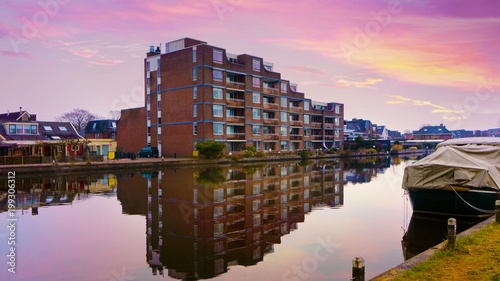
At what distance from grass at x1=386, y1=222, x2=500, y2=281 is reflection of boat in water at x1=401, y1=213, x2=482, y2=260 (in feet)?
5.67

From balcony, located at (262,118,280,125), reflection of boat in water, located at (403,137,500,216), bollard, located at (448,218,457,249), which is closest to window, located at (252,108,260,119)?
balcony, located at (262,118,280,125)

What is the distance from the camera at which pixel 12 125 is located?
2154 inches

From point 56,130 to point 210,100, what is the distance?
25.5 m

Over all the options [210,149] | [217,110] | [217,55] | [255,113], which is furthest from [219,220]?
[255,113]

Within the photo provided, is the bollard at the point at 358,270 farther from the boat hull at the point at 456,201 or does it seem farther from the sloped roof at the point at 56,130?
the sloped roof at the point at 56,130

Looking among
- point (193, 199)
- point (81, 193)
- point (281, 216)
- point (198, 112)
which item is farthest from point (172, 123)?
point (281, 216)

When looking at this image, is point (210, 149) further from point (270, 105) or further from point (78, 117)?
point (78, 117)

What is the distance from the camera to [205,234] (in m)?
14.1

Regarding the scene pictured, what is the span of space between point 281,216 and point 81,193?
1472cm

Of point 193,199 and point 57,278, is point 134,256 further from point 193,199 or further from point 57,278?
point 193,199

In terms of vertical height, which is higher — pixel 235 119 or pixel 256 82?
pixel 256 82

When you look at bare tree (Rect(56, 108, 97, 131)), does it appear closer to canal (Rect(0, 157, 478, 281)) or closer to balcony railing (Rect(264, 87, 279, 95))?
balcony railing (Rect(264, 87, 279, 95))

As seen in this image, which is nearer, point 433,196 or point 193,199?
point 433,196

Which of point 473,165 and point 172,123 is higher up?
point 172,123
